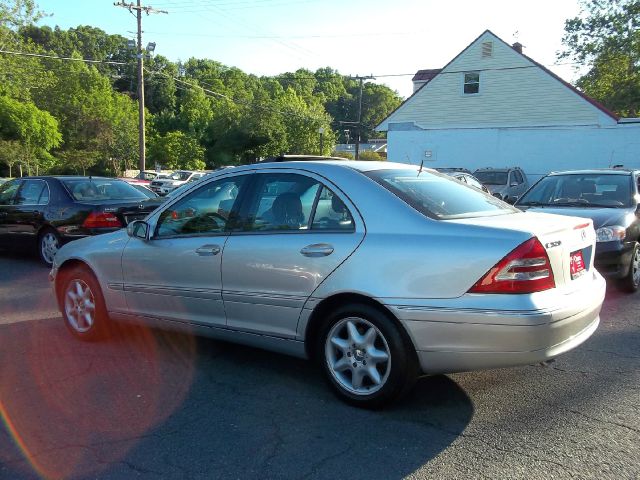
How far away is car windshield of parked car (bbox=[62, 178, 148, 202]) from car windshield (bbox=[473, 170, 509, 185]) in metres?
12.3

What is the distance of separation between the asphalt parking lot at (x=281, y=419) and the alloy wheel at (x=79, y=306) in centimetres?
24

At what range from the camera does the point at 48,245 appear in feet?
29.2

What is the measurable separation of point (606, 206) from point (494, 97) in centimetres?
2332

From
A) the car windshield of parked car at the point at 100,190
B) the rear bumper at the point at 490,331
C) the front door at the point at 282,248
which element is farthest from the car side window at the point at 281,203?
the car windshield of parked car at the point at 100,190

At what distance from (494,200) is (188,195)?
2446 mm

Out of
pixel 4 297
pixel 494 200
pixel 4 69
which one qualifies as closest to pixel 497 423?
pixel 494 200

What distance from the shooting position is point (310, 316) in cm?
370

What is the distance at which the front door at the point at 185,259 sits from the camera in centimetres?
421

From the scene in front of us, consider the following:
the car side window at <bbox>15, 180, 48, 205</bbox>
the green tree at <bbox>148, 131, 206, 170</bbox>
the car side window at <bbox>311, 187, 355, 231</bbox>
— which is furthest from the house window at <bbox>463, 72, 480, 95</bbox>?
the green tree at <bbox>148, 131, 206, 170</bbox>

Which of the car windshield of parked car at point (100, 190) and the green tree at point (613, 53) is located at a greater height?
the green tree at point (613, 53)

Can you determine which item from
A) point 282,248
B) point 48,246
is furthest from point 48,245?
point 282,248

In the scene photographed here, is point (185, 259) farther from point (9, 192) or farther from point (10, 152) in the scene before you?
point (10, 152)

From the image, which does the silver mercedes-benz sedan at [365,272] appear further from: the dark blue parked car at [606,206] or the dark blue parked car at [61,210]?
the dark blue parked car at [61,210]

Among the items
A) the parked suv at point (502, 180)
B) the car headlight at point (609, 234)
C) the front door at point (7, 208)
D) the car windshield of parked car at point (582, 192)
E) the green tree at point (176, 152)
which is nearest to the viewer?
the car headlight at point (609, 234)
